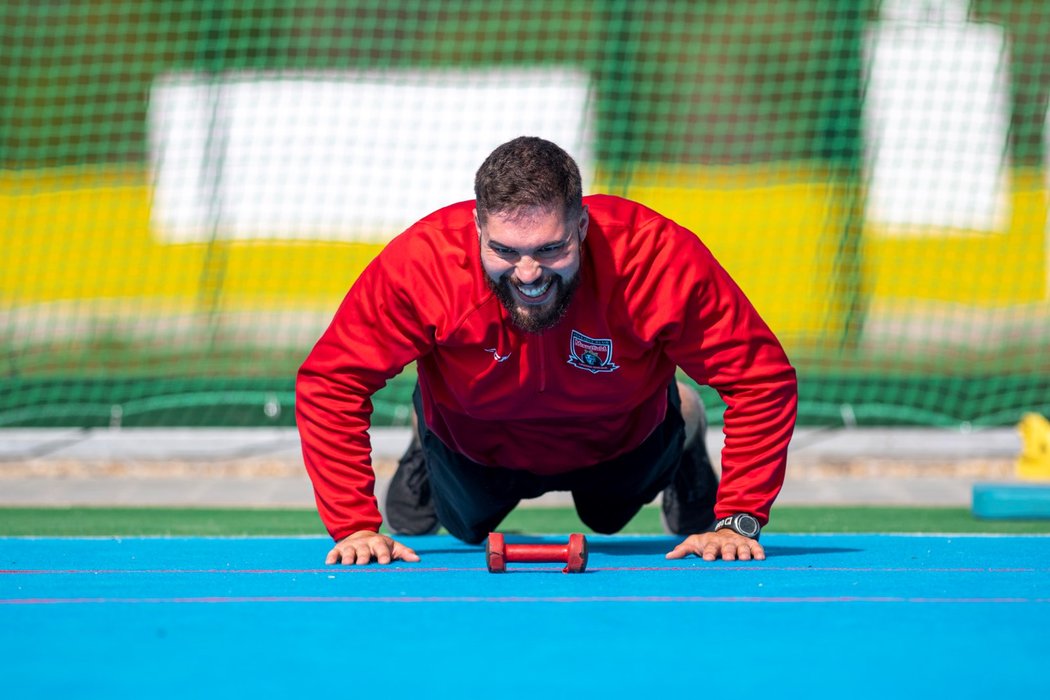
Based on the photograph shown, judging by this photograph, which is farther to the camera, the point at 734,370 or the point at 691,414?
the point at 691,414

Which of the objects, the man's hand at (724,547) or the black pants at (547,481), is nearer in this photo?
the man's hand at (724,547)

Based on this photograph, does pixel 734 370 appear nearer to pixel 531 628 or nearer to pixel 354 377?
pixel 354 377

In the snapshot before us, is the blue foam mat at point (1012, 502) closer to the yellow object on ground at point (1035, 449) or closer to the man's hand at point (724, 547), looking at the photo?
the yellow object on ground at point (1035, 449)

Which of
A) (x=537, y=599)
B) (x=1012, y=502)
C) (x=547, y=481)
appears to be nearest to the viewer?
(x=537, y=599)

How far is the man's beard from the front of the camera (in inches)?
139

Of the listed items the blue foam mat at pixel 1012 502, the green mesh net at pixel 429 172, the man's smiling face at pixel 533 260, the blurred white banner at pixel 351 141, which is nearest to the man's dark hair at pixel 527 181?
the man's smiling face at pixel 533 260

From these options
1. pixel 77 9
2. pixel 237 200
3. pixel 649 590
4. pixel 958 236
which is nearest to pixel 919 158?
pixel 958 236

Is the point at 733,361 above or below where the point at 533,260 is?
below

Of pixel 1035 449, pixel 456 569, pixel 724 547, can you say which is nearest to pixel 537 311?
pixel 456 569

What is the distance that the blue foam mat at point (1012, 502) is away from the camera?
563 centimetres

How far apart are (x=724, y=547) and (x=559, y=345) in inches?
26.6

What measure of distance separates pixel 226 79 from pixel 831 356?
444cm

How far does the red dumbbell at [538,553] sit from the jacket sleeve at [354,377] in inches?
15.0

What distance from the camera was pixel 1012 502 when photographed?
5.66 metres
